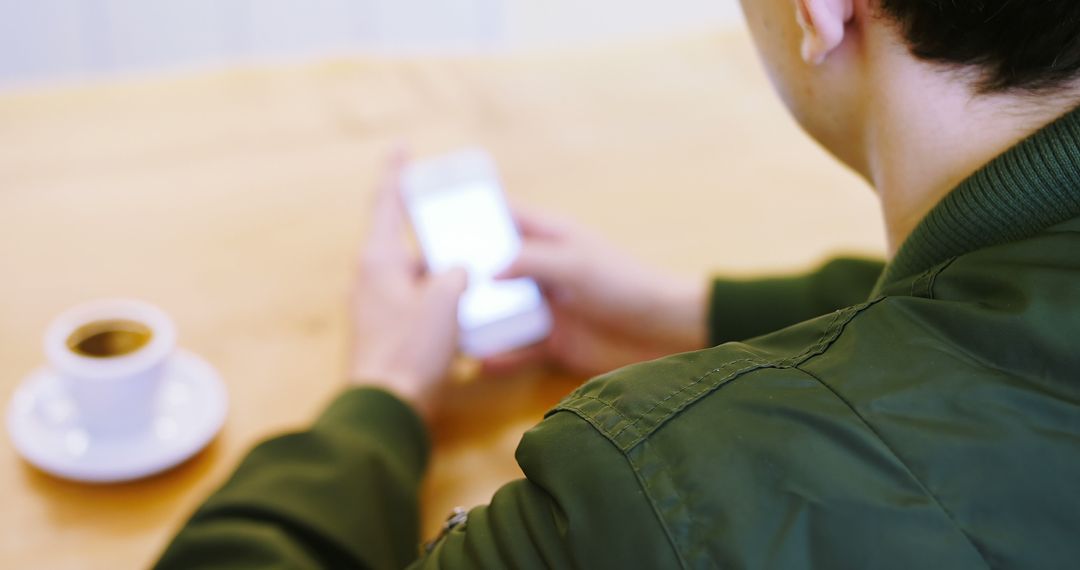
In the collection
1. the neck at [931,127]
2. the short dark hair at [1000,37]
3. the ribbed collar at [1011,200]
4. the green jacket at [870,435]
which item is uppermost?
the short dark hair at [1000,37]

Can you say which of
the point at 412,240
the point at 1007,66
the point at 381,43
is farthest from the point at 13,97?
the point at 381,43

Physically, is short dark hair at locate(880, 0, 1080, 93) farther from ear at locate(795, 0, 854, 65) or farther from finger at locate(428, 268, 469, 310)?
finger at locate(428, 268, 469, 310)

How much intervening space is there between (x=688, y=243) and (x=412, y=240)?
247 mm

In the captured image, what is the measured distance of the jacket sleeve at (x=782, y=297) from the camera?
801 millimetres

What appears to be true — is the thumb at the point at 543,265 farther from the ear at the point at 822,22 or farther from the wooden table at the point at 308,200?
the ear at the point at 822,22

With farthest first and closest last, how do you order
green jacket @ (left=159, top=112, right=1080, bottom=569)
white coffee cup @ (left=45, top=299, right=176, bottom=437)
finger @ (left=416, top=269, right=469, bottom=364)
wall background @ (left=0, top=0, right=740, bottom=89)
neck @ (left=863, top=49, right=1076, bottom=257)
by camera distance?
wall background @ (left=0, top=0, right=740, bottom=89)
finger @ (left=416, top=269, right=469, bottom=364)
white coffee cup @ (left=45, top=299, right=176, bottom=437)
neck @ (left=863, top=49, right=1076, bottom=257)
green jacket @ (left=159, top=112, right=1080, bottom=569)

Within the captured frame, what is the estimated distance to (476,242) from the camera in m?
0.82

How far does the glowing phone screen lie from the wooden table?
0.24 ft

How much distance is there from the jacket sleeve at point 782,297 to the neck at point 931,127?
234mm

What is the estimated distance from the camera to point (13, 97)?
0.94 metres

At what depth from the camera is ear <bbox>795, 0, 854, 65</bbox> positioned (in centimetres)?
50

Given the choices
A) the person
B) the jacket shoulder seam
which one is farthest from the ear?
the jacket shoulder seam

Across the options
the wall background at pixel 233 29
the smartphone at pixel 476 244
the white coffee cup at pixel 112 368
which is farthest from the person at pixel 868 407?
the wall background at pixel 233 29

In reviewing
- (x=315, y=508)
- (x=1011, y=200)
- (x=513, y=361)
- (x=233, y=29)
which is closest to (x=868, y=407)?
(x=1011, y=200)
